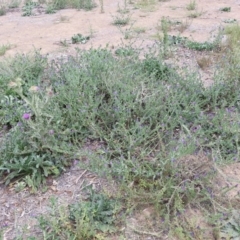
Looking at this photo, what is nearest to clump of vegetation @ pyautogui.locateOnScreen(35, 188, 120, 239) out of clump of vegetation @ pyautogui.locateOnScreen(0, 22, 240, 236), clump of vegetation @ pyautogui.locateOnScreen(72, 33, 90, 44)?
clump of vegetation @ pyautogui.locateOnScreen(0, 22, 240, 236)

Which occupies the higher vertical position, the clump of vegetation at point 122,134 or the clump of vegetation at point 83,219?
the clump of vegetation at point 122,134

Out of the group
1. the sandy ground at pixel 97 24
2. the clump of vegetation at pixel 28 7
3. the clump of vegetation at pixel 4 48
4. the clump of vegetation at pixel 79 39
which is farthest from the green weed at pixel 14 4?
the clump of vegetation at pixel 79 39

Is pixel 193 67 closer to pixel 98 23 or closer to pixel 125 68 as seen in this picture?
pixel 125 68

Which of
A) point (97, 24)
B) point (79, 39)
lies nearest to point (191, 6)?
point (97, 24)

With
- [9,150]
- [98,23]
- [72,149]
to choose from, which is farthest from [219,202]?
[98,23]

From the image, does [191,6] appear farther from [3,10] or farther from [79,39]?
[3,10]

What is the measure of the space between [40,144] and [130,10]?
515 centimetres

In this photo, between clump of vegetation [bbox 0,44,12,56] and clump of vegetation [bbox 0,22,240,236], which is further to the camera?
clump of vegetation [bbox 0,44,12,56]

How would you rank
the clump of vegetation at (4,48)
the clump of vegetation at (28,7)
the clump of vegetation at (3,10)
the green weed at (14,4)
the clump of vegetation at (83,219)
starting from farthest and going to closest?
the green weed at (14,4) → the clump of vegetation at (3,10) → the clump of vegetation at (28,7) → the clump of vegetation at (4,48) → the clump of vegetation at (83,219)

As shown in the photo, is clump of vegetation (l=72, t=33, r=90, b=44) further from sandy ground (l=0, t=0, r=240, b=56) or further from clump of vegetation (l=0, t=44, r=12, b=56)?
clump of vegetation (l=0, t=44, r=12, b=56)

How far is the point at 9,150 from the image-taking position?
2.58 meters

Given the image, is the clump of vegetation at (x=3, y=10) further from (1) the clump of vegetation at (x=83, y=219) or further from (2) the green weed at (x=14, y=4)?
(1) the clump of vegetation at (x=83, y=219)

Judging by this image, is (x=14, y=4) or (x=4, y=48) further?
(x=14, y=4)

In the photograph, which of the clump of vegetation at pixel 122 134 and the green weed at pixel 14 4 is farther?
the green weed at pixel 14 4
